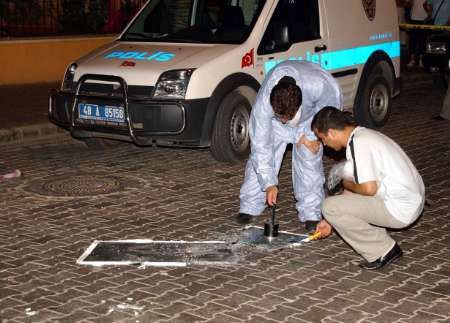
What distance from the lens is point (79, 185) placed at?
8539 mm

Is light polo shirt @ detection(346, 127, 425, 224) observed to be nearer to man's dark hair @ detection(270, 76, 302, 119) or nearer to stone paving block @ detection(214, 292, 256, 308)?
man's dark hair @ detection(270, 76, 302, 119)

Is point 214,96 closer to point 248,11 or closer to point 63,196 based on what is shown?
point 248,11

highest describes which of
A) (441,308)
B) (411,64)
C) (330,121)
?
(330,121)

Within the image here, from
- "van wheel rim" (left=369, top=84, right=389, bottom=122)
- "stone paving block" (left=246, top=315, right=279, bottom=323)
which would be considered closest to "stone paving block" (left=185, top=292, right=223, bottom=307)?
"stone paving block" (left=246, top=315, right=279, bottom=323)

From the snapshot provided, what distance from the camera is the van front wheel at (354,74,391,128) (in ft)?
36.9

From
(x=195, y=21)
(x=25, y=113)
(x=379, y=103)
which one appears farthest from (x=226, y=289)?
(x=25, y=113)

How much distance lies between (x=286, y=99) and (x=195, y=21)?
438 cm

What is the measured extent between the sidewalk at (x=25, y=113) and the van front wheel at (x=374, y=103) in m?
3.84

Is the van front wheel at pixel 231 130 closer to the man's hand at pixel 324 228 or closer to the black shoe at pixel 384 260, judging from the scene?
the man's hand at pixel 324 228

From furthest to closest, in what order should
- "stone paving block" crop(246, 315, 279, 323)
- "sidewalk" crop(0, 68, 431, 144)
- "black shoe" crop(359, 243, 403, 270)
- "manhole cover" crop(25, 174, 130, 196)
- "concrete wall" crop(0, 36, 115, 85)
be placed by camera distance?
"concrete wall" crop(0, 36, 115, 85), "sidewalk" crop(0, 68, 431, 144), "manhole cover" crop(25, 174, 130, 196), "black shoe" crop(359, 243, 403, 270), "stone paving block" crop(246, 315, 279, 323)

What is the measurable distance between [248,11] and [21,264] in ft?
15.3

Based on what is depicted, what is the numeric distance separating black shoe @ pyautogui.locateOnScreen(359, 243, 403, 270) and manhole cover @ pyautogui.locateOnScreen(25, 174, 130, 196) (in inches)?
119

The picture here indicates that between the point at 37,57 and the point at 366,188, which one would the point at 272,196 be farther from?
the point at 37,57

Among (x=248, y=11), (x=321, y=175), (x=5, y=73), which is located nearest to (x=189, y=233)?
(x=321, y=175)
